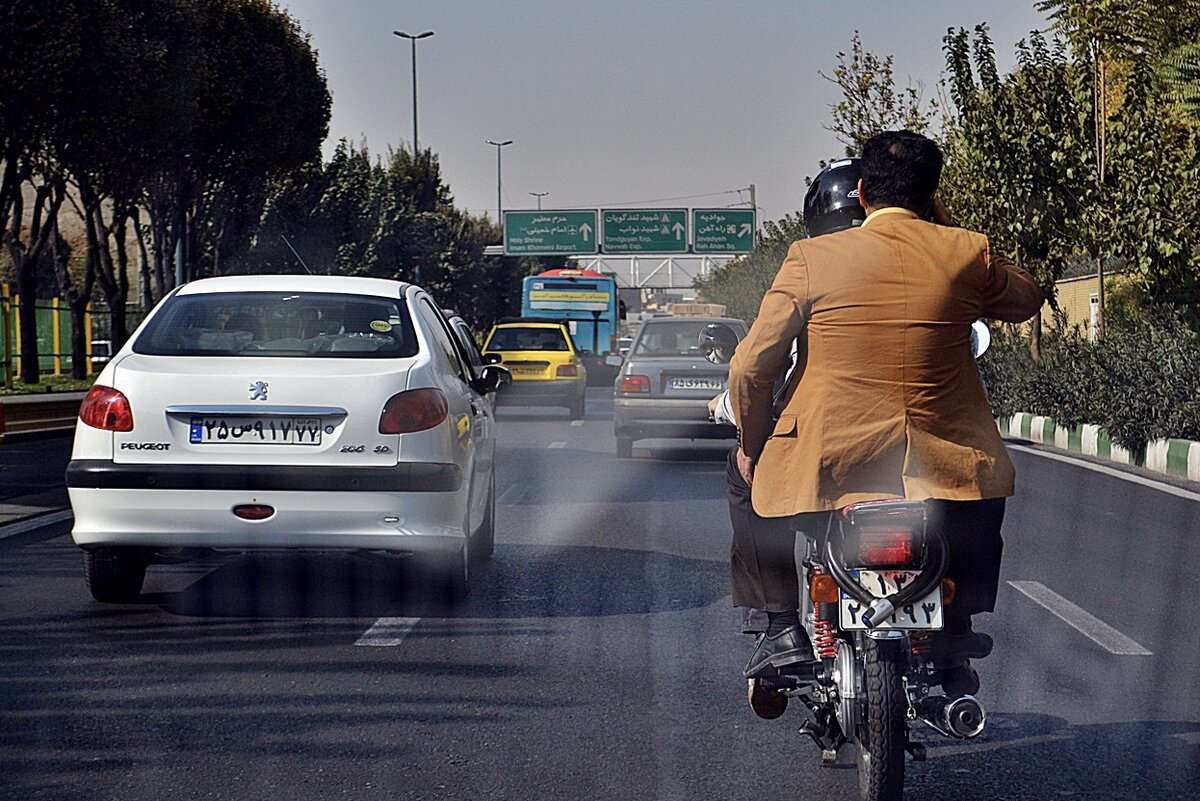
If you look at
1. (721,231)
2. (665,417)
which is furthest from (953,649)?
(721,231)

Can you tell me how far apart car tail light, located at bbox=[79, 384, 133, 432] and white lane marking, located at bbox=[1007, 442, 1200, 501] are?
9047mm

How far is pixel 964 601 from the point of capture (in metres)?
4.47

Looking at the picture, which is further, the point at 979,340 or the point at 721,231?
the point at 721,231

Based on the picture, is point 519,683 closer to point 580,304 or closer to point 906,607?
point 906,607

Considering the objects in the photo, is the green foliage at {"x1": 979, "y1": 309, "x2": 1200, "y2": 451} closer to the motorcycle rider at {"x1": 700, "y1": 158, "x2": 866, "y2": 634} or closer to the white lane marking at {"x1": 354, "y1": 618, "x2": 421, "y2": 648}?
the white lane marking at {"x1": 354, "y1": 618, "x2": 421, "y2": 648}

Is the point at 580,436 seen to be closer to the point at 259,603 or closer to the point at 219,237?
the point at 259,603

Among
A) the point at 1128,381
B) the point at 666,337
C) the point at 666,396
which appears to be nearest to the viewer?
the point at 666,396

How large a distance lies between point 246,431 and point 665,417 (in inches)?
400

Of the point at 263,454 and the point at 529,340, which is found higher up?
the point at 263,454

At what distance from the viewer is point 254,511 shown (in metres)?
7.55

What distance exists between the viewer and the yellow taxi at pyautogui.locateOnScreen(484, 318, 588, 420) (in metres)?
27.8

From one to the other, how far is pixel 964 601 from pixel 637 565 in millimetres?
5305

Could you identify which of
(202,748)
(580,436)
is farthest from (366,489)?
(580,436)

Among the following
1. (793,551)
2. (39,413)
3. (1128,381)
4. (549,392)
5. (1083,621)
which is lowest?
(549,392)
